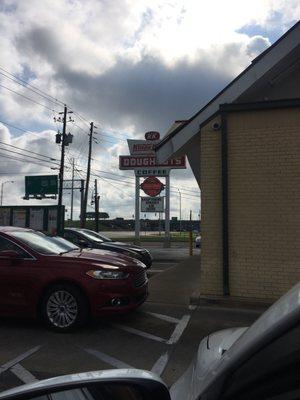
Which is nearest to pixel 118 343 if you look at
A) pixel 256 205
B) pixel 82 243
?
pixel 256 205

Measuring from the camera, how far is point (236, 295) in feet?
29.8

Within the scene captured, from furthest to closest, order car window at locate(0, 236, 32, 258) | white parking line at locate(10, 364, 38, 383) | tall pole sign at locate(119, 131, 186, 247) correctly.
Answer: tall pole sign at locate(119, 131, 186, 247)
car window at locate(0, 236, 32, 258)
white parking line at locate(10, 364, 38, 383)

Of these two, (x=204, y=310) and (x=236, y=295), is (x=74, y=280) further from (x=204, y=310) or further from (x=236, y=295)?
(x=236, y=295)

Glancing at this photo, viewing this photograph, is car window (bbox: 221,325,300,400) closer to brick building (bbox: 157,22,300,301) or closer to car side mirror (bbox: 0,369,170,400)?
car side mirror (bbox: 0,369,170,400)

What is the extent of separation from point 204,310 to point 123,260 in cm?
189

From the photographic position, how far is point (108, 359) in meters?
5.77

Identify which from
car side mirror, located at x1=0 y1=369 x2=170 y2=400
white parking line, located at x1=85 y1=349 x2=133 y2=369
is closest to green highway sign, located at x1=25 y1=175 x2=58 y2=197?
white parking line, located at x1=85 y1=349 x2=133 y2=369

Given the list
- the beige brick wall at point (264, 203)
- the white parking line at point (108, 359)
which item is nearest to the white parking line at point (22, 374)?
Result: the white parking line at point (108, 359)

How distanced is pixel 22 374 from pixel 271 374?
14.2 ft

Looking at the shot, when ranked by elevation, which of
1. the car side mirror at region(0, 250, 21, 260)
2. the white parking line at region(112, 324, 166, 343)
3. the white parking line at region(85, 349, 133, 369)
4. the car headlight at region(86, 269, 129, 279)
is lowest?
the white parking line at region(85, 349, 133, 369)

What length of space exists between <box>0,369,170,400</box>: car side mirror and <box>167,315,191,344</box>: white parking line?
514cm

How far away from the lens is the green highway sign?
41719mm

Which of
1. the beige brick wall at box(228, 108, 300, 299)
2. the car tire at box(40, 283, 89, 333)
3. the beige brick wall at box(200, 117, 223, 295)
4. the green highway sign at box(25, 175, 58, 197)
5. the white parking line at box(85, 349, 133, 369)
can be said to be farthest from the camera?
the green highway sign at box(25, 175, 58, 197)

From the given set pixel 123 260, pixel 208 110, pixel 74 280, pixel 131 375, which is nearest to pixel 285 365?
pixel 131 375
